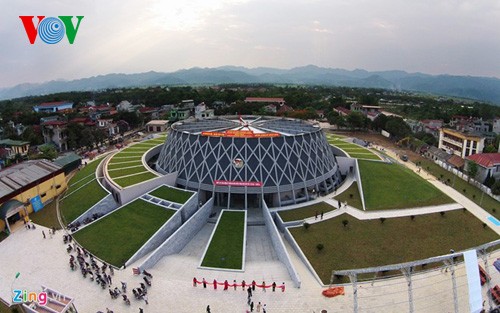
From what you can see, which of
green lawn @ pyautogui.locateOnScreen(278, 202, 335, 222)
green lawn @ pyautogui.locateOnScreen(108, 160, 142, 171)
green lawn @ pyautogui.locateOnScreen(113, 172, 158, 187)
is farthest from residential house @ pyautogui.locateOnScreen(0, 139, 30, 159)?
green lawn @ pyautogui.locateOnScreen(278, 202, 335, 222)

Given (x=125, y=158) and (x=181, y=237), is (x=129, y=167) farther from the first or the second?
(x=181, y=237)

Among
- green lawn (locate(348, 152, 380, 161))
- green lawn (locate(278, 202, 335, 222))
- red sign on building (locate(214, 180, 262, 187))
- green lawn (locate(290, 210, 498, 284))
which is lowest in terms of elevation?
green lawn (locate(290, 210, 498, 284))

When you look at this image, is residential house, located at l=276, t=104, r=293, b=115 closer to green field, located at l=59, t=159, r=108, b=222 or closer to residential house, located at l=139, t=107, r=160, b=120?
residential house, located at l=139, t=107, r=160, b=120

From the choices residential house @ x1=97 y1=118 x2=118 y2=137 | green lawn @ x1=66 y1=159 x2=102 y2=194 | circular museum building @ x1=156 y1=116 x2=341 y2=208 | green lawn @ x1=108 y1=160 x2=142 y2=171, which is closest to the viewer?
circular museum building @ x1=156 y1=116 x2=341 y2=208

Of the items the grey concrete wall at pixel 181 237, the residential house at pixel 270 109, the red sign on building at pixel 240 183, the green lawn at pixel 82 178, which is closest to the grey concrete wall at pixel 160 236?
the grey concrete wall at pixel 181 237

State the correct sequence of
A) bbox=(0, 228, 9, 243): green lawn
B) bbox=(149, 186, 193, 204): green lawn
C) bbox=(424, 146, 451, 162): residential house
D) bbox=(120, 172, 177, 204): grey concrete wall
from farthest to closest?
bbox=(424, 146, 451, 162): residential house < bbox=(120, 172, 177, 204): grey concrete wall < bbox=(149, 186, 193, 204): green lawn < bbox=(0, 228, 9, 243): green lawn

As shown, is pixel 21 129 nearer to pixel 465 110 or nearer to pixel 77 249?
pixel 77 249

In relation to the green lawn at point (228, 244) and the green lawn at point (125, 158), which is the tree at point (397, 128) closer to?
the green lawn at point (228, 244)

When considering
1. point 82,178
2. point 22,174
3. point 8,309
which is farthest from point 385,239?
point 22,174
